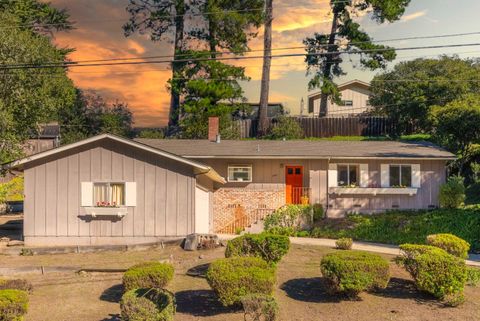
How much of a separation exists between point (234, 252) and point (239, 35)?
1607 inches

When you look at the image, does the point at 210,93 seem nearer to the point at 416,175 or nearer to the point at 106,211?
the point at 416,175

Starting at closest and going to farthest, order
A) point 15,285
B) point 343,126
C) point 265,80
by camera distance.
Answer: point 15,285, point 265,80, point 343,126

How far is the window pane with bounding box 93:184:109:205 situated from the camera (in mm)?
23484

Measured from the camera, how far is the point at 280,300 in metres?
14.0

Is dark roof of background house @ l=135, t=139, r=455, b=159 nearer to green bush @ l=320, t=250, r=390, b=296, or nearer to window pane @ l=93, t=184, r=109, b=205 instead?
window pane @ l=93, t=184, r=109, b=205

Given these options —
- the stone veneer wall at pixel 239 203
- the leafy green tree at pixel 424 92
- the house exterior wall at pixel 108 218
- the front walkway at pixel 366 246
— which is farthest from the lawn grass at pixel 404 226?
the leafy green tree at pixel 424 92

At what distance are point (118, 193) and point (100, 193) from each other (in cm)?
84

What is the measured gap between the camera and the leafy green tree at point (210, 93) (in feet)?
156

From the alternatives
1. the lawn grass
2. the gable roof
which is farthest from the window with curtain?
the lawn grass

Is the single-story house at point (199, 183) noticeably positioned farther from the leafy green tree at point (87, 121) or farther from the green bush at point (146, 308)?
the leafy green tree at point (87, 121)

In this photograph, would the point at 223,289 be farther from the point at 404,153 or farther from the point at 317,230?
the point at 404,153

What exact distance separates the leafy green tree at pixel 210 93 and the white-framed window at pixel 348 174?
16781mm

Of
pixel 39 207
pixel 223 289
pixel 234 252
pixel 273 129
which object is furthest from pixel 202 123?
pixel 223 289

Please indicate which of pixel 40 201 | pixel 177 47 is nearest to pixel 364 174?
pixel 40 201
